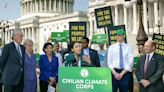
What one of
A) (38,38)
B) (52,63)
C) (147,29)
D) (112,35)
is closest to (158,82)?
(52,63)

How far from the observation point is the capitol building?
2371 inches

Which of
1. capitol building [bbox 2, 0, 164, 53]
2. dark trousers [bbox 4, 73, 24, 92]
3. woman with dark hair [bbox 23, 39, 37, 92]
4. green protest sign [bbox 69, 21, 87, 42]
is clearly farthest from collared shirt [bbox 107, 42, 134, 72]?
capitol building [bbox 2, 0, 164, 53]

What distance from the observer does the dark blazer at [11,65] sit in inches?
364

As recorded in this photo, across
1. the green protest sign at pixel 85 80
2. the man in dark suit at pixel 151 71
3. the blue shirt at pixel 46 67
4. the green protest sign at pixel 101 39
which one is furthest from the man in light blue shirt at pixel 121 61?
the green protest sign at pixel 101 39

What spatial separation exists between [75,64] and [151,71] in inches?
68.7

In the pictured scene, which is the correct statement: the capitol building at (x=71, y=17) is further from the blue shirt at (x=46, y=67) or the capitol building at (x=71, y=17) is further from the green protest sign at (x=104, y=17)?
the blue shirt at (x=46, y=67)

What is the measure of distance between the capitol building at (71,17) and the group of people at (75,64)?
4191 cm

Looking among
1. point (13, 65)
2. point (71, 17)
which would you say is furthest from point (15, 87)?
point (71, 17)

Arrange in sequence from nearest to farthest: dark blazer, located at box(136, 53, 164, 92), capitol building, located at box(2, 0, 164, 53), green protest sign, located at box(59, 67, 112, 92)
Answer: green protest sign, located at box(59, 67, 112, 92)
dark blazer, located at box(136, 53, 164, 92)
capitol building, located at box(2, 0, 164, 53)

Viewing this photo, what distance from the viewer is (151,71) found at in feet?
27.2

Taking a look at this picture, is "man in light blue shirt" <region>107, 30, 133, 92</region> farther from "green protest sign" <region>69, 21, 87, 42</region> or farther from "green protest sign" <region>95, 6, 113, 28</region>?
"green protest sign" <region>69, 21, 87, 42</region>

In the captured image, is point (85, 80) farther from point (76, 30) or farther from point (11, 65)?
point (76, 30)

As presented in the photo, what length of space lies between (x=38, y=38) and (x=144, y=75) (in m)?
105

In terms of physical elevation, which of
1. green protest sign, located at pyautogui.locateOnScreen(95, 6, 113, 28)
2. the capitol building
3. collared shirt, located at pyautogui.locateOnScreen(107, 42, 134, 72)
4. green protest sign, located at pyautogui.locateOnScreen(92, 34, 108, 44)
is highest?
the capitol building
